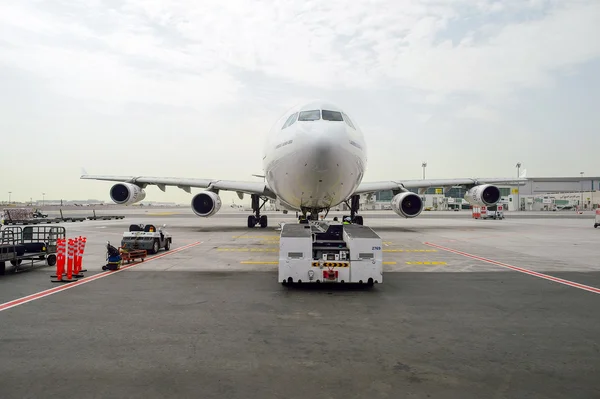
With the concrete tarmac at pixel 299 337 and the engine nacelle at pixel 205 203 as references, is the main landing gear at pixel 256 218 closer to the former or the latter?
the engine nacelle at pixel 205 203

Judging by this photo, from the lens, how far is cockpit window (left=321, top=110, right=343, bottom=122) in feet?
37.0

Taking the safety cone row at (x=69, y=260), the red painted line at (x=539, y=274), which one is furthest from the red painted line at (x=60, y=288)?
the red painted line at (x=539, y=274)

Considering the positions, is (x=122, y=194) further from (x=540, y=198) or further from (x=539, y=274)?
(x=540, y=198)

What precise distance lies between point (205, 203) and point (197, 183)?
Answer: 135 inches

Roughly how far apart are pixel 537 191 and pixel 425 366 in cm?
13086

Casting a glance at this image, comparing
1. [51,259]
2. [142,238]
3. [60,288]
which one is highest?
[142,238]

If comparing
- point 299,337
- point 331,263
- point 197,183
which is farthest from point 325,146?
point 197,183

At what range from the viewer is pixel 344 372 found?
4.02 m

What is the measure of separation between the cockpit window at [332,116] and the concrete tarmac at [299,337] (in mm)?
4797

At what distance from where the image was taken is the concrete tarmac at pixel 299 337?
147 inches

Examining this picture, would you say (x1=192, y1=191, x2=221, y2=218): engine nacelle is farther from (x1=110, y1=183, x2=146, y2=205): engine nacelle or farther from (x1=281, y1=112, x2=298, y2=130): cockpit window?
(x1=281, y1=112, x2=298, y2=130): cockpit window

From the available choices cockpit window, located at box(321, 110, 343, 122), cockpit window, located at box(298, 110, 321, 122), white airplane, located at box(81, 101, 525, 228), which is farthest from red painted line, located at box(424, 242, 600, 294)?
cockpit window, located at box(298, 110, 321, 122)

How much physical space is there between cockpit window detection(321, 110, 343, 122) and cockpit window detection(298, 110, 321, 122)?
176 mm

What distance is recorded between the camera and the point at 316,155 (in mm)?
10312
